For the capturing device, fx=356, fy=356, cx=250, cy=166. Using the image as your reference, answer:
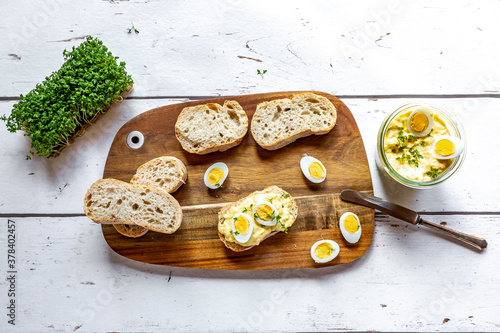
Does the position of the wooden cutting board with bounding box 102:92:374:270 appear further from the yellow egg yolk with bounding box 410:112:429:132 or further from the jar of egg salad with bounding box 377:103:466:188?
the yellow egg yolk with bounding box 410:112:429:132

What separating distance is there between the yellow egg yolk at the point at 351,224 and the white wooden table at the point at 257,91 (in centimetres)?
30

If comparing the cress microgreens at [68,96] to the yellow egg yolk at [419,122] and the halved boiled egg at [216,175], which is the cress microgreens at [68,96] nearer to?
the halved boiled egg at [216,175]

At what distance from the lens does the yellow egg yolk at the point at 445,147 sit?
8.50ft

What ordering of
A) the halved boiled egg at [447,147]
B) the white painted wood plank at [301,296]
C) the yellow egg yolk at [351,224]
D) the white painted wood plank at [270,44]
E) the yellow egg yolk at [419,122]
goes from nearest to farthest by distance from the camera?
the halved boiled egg at [447,147] → the yellow egg yolk at [419,122] → the yellow egg yolk at [351,224] → the white painted wood plank at [301,296] → the white painted wood plank at [270,44]

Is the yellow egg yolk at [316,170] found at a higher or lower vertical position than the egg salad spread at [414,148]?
lower

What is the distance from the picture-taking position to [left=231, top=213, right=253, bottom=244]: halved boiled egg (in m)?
2.65

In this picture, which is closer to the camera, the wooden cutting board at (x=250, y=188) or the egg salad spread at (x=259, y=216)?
the egg salad spread at (x=259, y=216)

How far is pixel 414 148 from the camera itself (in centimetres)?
270

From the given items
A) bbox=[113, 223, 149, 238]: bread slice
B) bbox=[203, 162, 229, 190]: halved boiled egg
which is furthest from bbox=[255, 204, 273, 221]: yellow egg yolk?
bbox=[113, 223, 149, 238]: bread slice

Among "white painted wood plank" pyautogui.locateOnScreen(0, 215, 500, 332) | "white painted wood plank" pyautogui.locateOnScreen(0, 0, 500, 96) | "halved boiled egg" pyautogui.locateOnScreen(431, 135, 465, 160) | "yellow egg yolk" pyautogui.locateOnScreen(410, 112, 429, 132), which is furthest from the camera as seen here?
"white painted wood plank" pyautogui.locateOnScreen(0, 0, 500, 96)

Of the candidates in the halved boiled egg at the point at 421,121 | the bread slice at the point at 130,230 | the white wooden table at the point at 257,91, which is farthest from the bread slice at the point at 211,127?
the halved boiled egg at the point at 421,121

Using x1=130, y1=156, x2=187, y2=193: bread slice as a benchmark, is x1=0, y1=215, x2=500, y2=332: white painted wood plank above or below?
below

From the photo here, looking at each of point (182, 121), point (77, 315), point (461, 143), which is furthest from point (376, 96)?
point (77, 315)

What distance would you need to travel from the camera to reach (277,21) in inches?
122
